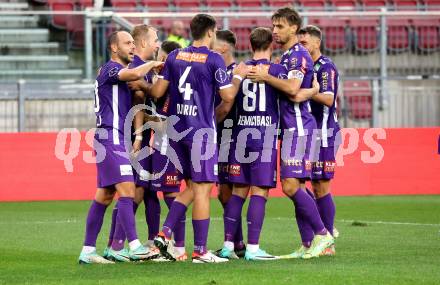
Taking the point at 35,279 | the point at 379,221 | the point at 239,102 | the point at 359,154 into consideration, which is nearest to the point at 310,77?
the point at 239,102

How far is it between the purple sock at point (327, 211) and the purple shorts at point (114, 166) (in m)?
2.49

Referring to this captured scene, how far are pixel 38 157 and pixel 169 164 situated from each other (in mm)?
8202

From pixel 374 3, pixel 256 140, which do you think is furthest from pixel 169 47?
pixel 374 3

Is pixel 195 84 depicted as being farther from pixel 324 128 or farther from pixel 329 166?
pixel 329 166

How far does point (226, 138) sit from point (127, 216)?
4.57 feet

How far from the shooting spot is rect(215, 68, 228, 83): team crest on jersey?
32.2ft

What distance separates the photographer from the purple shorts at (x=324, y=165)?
1147 cm

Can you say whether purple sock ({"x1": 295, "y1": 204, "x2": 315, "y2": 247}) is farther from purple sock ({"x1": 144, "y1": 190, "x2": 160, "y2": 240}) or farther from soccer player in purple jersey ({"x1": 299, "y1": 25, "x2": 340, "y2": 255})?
purple sock ({"x1": 144, "y1": 190, "x2": 160, "y2": 240})

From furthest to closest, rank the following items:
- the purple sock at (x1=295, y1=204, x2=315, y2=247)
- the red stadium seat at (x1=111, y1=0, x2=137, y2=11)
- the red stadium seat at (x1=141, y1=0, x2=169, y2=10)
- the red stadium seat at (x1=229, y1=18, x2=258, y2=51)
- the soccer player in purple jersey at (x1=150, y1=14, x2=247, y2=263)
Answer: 1. the red stadium seat at (x1=141, y1=0, x2=169, y2=10)
2. the red stadium seat at (x1=111, y1=0, x2=137, y2=11)
3. the red stadium seat at (x1=229, y1=18, x2=258, y2=51)
4. the purple sock at (x1=295, y1=204, x2=315, y2=247)
5. the soccer player in purple jersey at (x1=150, y1=14, x2=247, y2=263)

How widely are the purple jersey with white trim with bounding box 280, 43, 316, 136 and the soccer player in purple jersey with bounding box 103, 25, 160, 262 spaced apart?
4.29 feet

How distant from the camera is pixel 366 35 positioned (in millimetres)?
22141

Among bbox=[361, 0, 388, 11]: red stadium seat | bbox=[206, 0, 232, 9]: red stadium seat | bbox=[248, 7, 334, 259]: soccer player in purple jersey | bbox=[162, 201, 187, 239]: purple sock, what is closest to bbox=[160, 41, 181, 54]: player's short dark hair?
bbox=[248, 7, 334, 259]: soccer player in purple jersey

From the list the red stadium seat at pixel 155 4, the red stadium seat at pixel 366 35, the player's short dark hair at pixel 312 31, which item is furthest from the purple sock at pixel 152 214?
the red stadium seat at pixel 155 4

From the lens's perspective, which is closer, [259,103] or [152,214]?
[259,103]
